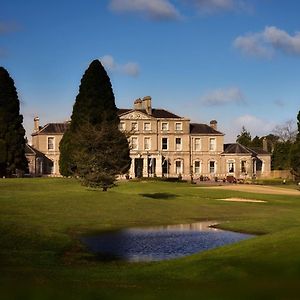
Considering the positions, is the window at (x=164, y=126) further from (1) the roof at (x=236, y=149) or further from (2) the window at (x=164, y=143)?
(1) the roof at (x=236, y=149)

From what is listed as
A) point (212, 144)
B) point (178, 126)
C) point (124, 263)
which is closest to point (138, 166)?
point (178, 126)

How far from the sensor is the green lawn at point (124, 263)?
35.9 feet

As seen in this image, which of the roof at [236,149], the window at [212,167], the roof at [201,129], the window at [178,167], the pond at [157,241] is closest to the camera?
the pond at [157,241]

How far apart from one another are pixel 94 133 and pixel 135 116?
184ft

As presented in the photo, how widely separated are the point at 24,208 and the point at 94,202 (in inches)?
213

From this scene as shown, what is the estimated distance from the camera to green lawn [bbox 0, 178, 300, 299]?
10.9m

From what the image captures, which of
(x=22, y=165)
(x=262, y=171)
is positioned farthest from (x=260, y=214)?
(x=262, y=171)

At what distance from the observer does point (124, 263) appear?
18.2 meters

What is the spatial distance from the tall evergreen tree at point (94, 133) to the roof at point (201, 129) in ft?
161

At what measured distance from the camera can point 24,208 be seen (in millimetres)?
32688

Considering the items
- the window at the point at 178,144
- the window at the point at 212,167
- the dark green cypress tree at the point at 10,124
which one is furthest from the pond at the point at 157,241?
the window at the point at 212,167

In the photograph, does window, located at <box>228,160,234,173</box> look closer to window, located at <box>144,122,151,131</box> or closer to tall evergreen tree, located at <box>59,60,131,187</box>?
window, located at <box>144,122,151,131</box>

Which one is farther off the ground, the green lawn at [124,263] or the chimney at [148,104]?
the chimney at [148,104]

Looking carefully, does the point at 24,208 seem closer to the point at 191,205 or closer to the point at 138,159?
the point at 191,205
